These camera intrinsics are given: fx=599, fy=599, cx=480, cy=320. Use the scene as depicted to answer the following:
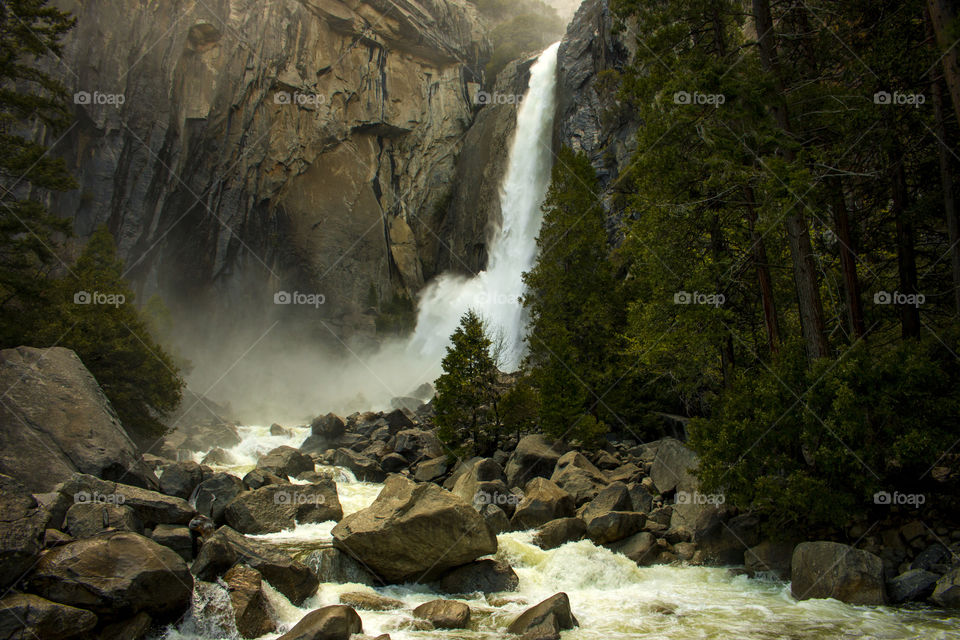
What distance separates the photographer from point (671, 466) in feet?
50.2

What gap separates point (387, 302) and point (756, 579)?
153 feet

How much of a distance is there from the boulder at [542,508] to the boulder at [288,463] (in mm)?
10254

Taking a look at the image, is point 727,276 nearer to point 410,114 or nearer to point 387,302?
point 387,302

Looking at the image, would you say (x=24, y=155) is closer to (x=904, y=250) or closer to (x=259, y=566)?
(x=259, y=566)

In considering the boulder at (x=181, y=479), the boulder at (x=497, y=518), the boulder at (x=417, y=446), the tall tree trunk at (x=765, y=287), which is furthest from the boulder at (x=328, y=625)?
the boulder at (x=417, y=446)

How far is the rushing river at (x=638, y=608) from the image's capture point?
852 cm

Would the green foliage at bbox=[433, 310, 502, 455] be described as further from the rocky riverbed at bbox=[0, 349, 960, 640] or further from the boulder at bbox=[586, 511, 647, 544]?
the boulder at bbox=[586, 511, 647, 544]

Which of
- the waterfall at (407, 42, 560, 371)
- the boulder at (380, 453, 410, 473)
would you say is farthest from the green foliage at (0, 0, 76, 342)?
the waterfall at (407, 42, 560, 371)

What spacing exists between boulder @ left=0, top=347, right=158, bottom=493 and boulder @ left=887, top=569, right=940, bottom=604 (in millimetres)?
15321

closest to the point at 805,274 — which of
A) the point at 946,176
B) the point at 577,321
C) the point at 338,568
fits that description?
the point at 946,176

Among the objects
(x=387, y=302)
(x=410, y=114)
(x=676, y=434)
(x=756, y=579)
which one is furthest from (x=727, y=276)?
(x=410, y=114)

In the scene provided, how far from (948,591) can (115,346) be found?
2805cm

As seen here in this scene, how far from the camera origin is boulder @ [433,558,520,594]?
10984 mm

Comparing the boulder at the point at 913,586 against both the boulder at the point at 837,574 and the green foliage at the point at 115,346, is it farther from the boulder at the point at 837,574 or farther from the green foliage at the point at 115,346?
the green foliage at the point at 115,346
